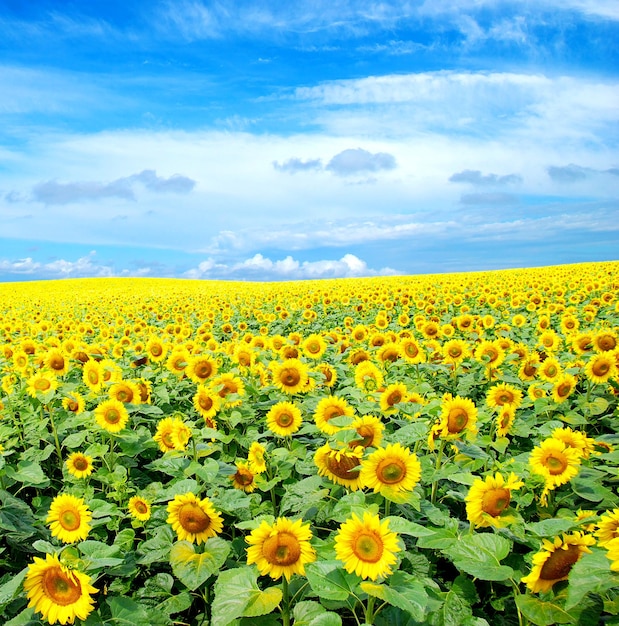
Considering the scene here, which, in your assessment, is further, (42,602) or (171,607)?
(171,607)

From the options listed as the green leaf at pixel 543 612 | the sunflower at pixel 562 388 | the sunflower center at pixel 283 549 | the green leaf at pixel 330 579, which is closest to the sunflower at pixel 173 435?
the sunflower center at pixel 283 549

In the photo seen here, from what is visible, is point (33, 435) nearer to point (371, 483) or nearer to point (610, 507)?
point (371, 483)

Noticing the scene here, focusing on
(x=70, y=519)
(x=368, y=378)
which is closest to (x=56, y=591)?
(x=70, y=519)

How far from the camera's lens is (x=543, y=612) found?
226 cm

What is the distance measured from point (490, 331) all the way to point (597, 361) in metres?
5.97

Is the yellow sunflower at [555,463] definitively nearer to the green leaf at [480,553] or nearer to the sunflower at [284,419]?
the green leaf at [480,553]

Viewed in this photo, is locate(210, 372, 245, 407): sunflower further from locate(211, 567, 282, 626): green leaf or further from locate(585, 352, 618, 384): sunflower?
locate(585, 352, 618, 384): sunflower

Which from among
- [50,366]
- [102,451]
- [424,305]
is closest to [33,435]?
[50,366]

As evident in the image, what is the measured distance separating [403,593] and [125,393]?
3539 millimetres

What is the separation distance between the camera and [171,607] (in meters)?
2.81

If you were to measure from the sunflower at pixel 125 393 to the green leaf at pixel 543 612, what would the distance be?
368 centimetres

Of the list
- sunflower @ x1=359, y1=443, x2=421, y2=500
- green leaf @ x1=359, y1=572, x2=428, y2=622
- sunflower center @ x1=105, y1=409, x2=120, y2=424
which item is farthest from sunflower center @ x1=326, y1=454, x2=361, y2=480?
sunflower center @ x1=105, y1=409, x2=120, y2=424

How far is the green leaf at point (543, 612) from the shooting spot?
2207mm

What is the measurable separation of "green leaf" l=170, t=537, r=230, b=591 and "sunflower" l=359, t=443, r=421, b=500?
3.04ft
